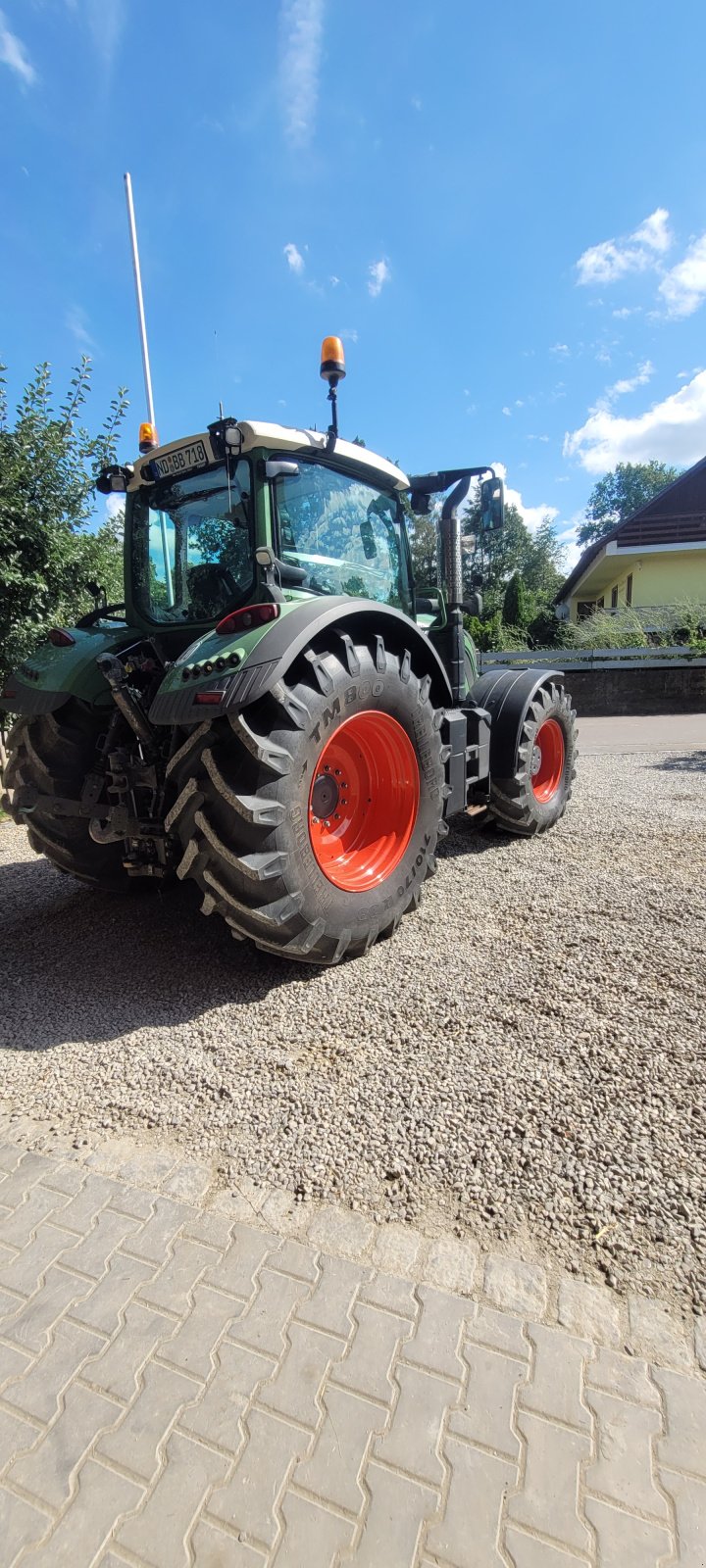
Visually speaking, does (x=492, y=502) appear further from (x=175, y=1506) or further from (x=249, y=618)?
(x=175, y=1506)

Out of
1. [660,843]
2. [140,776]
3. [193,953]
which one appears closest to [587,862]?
[660,843]

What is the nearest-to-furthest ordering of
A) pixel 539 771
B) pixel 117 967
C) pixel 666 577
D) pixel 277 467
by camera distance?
pixel 277 467 → pixel 117 967 → pixel 539 771 → pixel 666 577

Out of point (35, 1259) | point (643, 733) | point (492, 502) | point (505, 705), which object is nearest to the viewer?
point (35, 1259)

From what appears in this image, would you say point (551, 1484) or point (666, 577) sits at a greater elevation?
point (666, 577)

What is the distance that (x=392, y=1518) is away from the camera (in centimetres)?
108

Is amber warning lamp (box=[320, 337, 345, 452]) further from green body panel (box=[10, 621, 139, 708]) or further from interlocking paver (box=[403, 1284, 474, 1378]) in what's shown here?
interlocking paver (box=[403, 1284, 474, 1378])

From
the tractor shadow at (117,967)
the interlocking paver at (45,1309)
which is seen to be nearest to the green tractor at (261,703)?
the tractor shadow at (117,967)

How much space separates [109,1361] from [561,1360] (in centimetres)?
87

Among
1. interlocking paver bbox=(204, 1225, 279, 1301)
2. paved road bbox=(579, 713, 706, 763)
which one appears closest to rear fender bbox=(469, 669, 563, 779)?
interlocking paver bbox=(204, 1225, 279, 1301)

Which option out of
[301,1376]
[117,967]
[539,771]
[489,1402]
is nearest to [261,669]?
[117,967]

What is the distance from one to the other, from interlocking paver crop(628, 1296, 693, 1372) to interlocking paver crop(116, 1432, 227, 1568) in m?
0.81

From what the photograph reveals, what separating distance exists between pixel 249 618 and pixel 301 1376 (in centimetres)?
213

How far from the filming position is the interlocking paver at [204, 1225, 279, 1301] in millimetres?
1478

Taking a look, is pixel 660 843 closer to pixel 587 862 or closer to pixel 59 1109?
pixel 587 862
